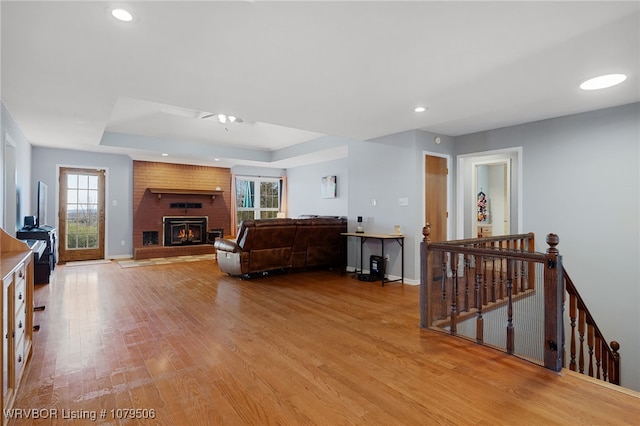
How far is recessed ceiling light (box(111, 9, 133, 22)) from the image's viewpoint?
6.73ft

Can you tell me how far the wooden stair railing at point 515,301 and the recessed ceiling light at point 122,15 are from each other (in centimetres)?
290

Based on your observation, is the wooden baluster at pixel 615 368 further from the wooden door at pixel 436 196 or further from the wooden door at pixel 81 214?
the wooden door at pixel 81 214

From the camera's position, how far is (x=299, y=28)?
2.25 m

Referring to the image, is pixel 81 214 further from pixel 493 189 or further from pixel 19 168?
pixel 493 189

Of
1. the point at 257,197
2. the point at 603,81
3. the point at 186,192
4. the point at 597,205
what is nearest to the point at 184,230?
the point at 186,192

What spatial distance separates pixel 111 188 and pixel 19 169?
2493 mm

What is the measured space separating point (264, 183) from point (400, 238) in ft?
19.5

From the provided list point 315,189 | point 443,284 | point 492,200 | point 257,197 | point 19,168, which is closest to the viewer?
point 443,284

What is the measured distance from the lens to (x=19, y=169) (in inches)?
210

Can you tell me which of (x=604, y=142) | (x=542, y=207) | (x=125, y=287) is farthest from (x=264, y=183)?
(x=604, y=142)

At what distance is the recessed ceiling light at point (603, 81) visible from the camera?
3.09 metres

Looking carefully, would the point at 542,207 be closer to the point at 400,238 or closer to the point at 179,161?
the point at 400,238

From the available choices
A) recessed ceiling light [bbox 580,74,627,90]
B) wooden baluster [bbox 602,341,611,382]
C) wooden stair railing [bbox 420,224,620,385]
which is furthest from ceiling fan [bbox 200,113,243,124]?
wooden baluster [bbox 602,341,611,382]

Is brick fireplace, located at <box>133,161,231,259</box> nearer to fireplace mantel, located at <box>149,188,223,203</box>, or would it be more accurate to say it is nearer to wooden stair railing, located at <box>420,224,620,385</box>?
fireplace mantel, located at <box>149,188,223,203</box>
